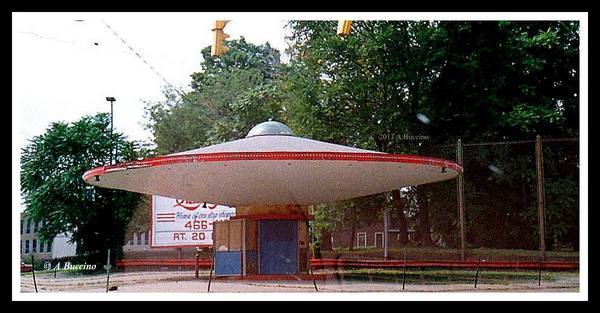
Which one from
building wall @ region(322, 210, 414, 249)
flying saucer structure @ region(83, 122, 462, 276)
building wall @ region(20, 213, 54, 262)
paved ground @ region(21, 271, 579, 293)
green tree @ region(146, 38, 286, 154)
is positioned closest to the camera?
paved ground @ region(21, 271, 579, 293)

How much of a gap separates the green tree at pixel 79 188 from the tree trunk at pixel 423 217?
7.67 meters

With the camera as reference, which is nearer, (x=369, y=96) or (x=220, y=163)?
(x=220, y=163)

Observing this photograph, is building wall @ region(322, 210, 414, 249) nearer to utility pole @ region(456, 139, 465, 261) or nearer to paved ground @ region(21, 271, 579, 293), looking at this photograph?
utility pole @ region(456, 139, 465, 261)

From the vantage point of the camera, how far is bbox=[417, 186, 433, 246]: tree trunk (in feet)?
69.4

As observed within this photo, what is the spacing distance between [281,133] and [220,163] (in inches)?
118

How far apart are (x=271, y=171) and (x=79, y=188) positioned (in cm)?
928

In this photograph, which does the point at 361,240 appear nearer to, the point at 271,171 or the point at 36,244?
the point at 36,244

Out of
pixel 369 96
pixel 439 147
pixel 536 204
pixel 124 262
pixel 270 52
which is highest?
pixel 270 52

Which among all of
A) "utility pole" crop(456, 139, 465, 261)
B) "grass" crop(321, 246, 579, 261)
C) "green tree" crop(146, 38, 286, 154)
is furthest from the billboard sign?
"utility pole" crop(456, 139, 465, 261)

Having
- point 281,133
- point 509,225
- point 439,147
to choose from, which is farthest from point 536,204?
point 281,133

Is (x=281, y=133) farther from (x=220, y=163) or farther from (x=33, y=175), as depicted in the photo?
(x=33, y=175)

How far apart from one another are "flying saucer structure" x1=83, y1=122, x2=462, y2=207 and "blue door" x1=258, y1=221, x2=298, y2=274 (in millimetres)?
483
